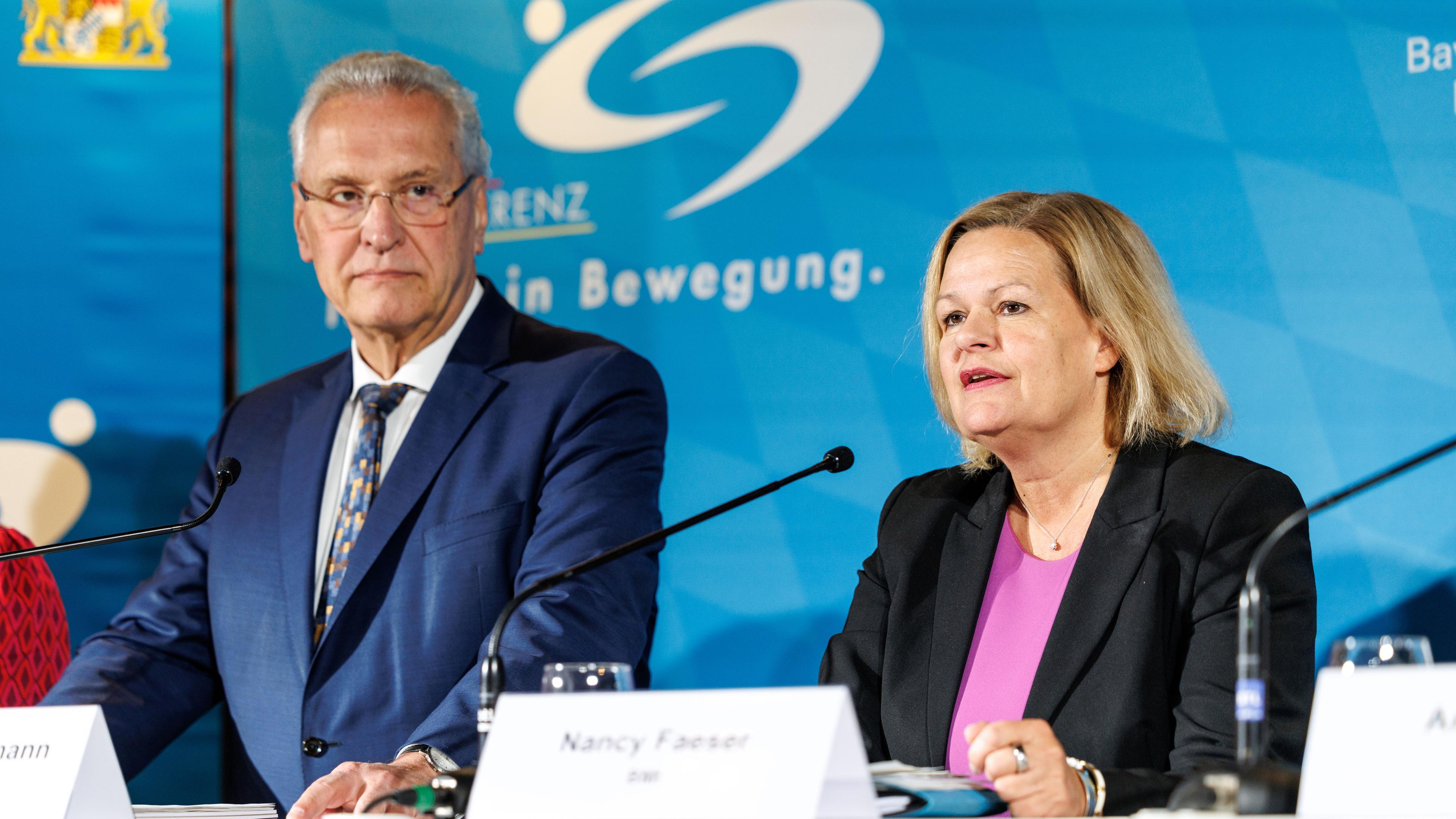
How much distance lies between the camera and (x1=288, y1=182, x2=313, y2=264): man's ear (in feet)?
9.14

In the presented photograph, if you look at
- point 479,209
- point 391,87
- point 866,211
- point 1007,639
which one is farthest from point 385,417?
point 1007,639

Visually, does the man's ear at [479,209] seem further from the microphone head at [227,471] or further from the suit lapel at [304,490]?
the microphone head at [227,471]

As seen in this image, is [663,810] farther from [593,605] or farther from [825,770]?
[593,605]

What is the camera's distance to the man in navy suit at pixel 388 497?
8.00ft

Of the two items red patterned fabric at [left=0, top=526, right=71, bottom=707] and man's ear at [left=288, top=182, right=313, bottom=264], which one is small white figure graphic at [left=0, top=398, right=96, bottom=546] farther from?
man's ear at [left=288, top=182, right=313, bottom=264]

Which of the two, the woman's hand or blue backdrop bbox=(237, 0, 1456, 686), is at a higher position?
blue backdrop bbox=(237, 0, 1456, 686)

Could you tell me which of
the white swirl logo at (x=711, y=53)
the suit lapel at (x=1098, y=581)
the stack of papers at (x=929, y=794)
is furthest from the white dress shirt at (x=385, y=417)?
the stack of papers at (x=929, y=794)

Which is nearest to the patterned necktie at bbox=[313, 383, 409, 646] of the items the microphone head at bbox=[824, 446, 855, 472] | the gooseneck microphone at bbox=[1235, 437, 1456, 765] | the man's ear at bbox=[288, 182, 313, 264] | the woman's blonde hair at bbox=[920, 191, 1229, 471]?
the man's ear at bbox=[288, 182, 313, 264]

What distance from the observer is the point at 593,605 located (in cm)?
229

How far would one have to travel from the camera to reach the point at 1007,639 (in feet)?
7.12

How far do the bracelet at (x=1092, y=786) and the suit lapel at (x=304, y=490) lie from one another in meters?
1.44

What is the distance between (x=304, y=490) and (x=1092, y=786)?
5.33 ft

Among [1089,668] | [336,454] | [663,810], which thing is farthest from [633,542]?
[336,454]

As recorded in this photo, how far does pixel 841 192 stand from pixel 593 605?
1.26m
